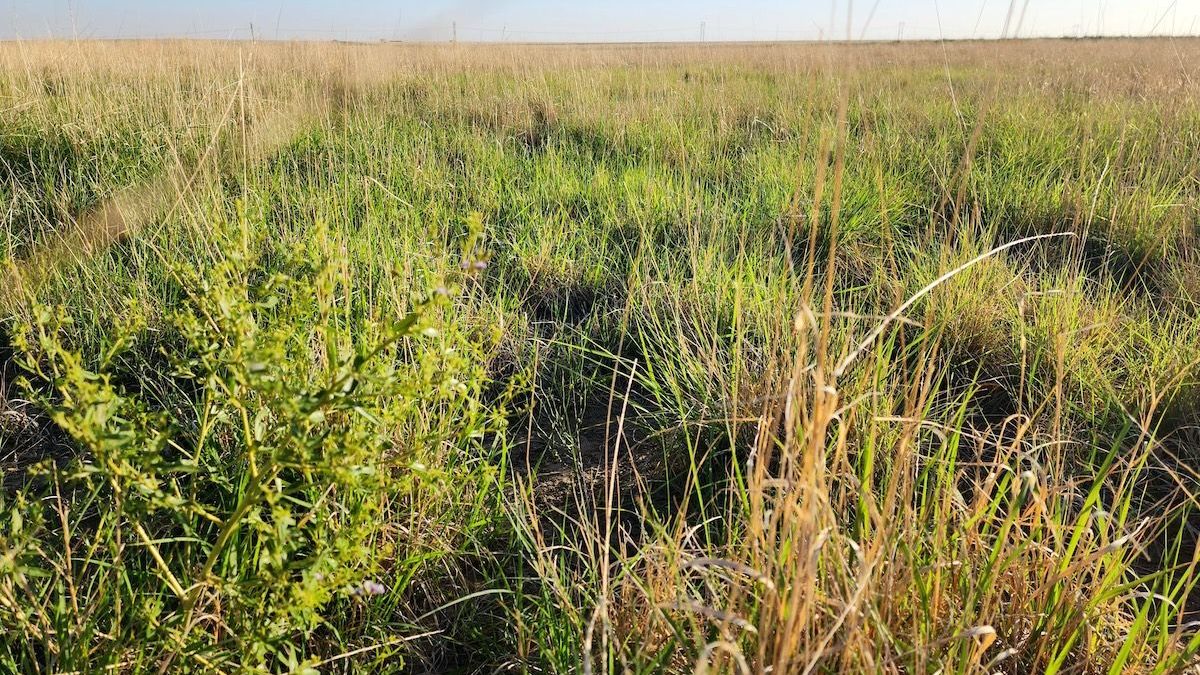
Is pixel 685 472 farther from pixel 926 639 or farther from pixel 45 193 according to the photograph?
pixel 45 193

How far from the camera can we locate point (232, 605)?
111 centimetres

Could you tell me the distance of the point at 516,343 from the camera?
7.11 feet

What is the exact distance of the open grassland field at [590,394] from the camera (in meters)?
1.04

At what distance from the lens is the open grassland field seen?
104 cm

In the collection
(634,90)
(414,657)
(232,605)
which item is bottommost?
(414,657)

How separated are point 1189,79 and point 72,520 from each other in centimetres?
547

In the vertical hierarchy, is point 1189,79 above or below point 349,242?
above

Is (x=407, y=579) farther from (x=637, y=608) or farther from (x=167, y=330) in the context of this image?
(x=167, y=330)

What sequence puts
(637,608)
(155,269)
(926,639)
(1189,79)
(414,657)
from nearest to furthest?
1. (926,639)
2. (637,608)
3. (414,657)
4. (155,269)
5. (1189,79)

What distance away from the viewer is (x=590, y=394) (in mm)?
2105

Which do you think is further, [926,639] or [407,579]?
[407,579]

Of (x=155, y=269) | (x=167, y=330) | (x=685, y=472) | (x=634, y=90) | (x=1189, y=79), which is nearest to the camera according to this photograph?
(x=685, y=472)

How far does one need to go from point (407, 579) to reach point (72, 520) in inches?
25.5

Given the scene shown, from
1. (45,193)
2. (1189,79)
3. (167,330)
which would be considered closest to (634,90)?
(1189,79)
